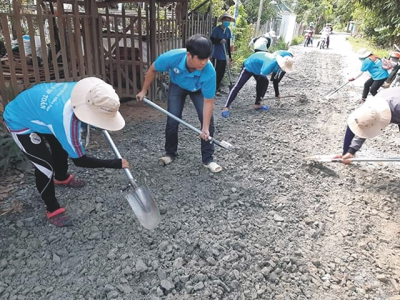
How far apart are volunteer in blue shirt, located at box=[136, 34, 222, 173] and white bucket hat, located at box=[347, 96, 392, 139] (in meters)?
1.41

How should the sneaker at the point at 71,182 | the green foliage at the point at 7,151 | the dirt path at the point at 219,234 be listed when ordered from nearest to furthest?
1. the dirt path at the point at 219,234
2. the sneaker at the point at 71,182
3. the green foliage at the point at 7,151

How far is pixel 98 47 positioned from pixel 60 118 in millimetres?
3610

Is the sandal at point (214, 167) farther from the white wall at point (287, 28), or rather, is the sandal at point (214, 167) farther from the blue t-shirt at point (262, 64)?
the white wall at point (287, 28)

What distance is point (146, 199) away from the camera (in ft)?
8.22

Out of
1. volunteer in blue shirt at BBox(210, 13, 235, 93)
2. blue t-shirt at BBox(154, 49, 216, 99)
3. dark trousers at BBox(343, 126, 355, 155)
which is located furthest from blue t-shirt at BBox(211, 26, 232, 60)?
dark trousers at BBox(343, 126, 355, 155)

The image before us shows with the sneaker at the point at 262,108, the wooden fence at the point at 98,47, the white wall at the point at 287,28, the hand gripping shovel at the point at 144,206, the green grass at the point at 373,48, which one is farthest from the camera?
the white wall at the point at 287,28

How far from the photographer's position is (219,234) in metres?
2.56

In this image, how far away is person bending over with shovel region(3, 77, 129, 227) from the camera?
197cm

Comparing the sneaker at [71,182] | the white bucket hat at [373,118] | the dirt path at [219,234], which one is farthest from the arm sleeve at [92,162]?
the white bucket hat at [373,118]

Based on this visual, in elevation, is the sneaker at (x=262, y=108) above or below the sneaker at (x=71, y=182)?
below

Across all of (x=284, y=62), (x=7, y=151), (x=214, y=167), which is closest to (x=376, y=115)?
(x=214, y=167)

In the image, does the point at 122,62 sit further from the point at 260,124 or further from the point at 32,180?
the point at 32,180

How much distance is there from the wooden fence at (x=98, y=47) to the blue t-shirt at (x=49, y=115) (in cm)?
196

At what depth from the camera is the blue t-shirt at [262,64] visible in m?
5.10
